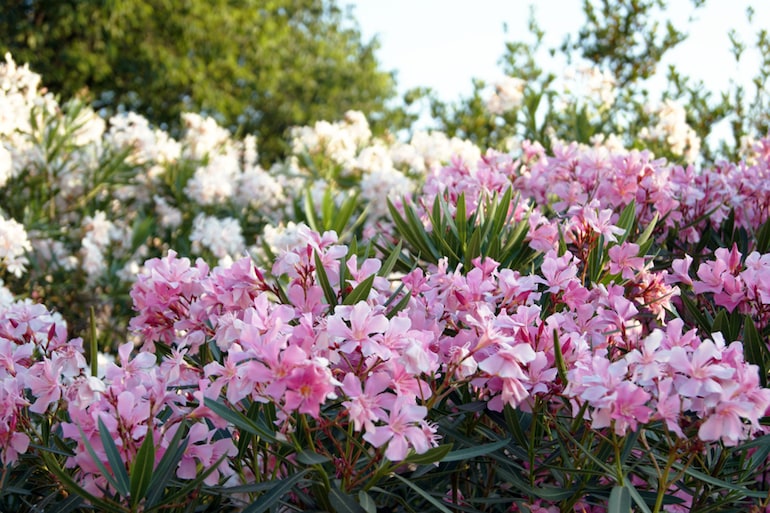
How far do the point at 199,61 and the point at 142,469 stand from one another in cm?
1301

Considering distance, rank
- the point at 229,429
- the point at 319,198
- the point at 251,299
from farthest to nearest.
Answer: the point at 319,198 → the point at 251,299 → the point at 229,429

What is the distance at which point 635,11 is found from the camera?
5.91 m

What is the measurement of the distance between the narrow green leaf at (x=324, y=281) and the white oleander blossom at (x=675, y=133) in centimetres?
289

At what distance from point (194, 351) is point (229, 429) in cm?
20

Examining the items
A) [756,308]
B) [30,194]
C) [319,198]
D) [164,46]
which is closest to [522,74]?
[319,198]

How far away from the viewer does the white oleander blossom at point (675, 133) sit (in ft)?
12.6

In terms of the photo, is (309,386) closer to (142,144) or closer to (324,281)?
(324,281)

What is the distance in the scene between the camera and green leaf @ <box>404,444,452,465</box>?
0.98 m

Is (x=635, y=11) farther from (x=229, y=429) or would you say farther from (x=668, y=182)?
→ (x=229, y=429)

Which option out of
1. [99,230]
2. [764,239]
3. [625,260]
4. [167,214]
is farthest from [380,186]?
[625,260]

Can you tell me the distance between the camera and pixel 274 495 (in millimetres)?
1029

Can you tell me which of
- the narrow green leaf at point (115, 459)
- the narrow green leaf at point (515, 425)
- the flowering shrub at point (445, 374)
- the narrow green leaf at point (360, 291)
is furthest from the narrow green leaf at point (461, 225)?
the narrow green leaf at point (115, 459)

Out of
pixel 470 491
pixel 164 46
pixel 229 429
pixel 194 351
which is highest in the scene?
pixel 164 46

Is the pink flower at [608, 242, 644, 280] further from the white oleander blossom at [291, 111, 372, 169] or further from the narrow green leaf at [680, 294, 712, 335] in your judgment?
the white oleander blossom at [291, 111, 372, 169]
